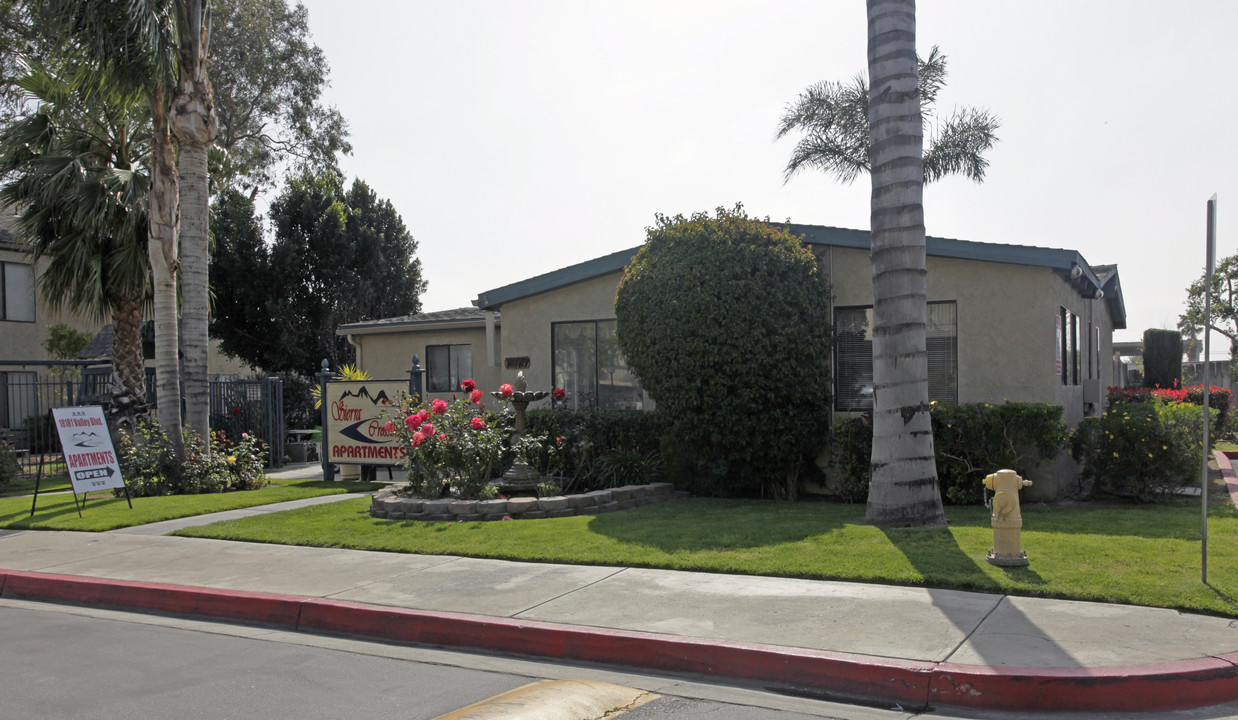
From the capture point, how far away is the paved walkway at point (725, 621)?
16.7 ft

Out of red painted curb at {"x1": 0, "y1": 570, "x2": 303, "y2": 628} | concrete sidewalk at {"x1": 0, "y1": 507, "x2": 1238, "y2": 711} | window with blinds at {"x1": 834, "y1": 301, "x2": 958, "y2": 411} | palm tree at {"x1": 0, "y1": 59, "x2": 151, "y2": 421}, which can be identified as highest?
palm tree at {"x1": 0, "y1": 59, "x2": 151, "y2": 421}

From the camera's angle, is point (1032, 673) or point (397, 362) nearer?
point (1032, 673)

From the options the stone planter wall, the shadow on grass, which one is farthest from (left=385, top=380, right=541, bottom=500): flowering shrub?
the shadow on grass

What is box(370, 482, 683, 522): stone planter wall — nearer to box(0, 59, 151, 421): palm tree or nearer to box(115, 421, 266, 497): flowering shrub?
box(115, 421, 266, 497): flowering shrub

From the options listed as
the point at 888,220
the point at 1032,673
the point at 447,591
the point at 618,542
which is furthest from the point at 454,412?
the point at 1032,673

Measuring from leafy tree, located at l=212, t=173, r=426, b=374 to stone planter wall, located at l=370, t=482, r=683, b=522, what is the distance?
2031 cm

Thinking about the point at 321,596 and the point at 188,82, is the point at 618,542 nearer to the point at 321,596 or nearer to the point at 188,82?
the point at 321,596

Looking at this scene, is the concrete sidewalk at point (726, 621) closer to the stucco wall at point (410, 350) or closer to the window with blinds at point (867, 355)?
the window with blinds at point (867, 355)

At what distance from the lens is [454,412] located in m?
12.3

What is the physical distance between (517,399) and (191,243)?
680 centimetres

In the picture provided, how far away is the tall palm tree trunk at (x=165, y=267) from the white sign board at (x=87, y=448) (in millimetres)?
2396

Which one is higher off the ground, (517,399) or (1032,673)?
(517,399)

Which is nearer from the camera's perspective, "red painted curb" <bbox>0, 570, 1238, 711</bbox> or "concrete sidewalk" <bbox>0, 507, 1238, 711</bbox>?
"red painted curb" <bbox>0, 570, 1238, 711</bbox>

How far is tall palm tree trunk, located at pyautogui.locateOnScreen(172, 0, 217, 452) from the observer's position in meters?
15.1
